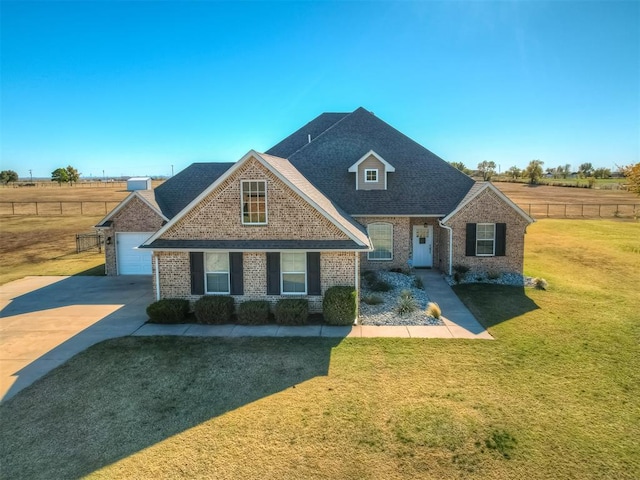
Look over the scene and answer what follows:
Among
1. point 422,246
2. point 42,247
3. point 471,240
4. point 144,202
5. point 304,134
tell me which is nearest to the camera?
point 471,240

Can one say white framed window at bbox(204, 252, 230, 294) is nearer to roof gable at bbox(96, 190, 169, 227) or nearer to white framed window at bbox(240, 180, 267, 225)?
white framed window at bbox(240, 180, 267, 225)

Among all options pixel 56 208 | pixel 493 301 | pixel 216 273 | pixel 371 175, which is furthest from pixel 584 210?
pixel 56 208

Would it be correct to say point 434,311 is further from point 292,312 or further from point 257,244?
point 257,244

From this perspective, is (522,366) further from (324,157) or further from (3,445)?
(324,157)

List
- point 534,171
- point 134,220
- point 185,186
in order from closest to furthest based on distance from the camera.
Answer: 1. point 134,220
2. point 185,186
3. point 534,171

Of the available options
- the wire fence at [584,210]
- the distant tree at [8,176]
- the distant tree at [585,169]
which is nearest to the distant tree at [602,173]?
the distant tree at [585,169]

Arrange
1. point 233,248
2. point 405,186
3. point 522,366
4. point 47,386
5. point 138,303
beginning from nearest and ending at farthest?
point 47,386 → point 522,366 → point 233,248 → point 138,303 → point 405,186

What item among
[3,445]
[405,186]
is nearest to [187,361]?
[3,445]
